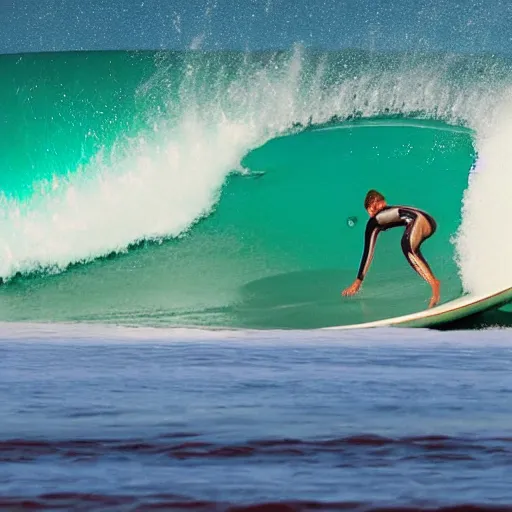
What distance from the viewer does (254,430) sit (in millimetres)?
1700

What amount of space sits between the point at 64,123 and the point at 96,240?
0.55 metres

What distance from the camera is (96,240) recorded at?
483 cm

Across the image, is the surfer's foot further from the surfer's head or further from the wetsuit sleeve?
the surfer's head

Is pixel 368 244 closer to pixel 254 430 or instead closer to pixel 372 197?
pixel 372 197

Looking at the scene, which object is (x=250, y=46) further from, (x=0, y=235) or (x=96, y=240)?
(x=0, y=235)

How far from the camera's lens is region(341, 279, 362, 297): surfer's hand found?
4.56m

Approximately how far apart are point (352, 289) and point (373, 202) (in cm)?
40

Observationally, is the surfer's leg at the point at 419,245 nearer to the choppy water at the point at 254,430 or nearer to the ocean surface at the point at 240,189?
the ocean surface at the point at 240,189

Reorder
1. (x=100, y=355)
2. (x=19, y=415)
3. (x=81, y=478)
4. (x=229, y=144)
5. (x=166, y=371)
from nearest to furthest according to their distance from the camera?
(x=81, y=478)
(x=19, y=415)
(x=166, y=371)
(x=100, y=355)
(x=229, y=144)

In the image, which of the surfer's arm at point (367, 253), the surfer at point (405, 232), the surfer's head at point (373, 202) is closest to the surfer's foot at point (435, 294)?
the surfer at point (405, 232)

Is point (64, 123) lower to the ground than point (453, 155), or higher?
higher

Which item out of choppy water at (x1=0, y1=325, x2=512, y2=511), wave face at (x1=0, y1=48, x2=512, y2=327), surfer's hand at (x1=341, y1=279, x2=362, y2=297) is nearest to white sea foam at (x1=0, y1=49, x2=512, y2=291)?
wave face at (x1=0, y1=48, x2=512, y2=327)

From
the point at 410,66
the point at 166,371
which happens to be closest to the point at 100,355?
the point at 166,371

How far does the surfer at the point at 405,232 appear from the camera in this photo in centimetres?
456
